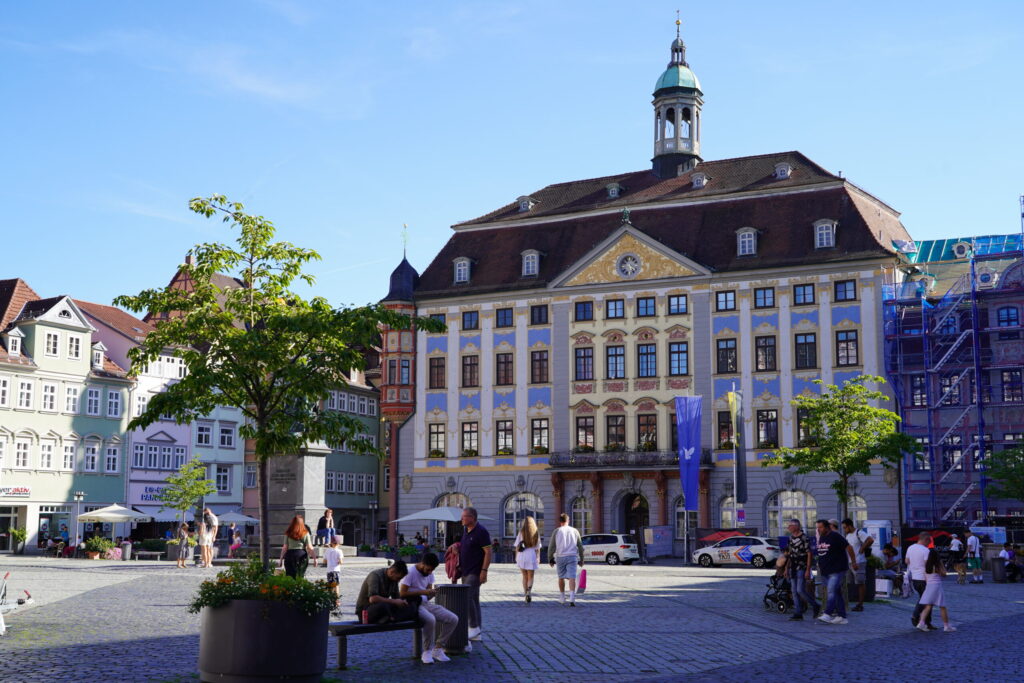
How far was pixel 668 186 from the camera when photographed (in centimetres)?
6625

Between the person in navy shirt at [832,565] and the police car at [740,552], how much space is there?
26255 millimetres

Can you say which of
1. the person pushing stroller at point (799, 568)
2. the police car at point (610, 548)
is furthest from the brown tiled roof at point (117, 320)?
the person pushing stroller at point (799, 568)

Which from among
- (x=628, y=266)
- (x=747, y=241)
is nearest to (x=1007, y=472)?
(x=747, y=241)

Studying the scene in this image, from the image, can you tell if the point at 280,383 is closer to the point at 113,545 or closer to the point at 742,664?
the point at 742,664

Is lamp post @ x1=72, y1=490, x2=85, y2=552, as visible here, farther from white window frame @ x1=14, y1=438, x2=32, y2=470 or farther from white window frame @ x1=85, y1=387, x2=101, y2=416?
white window frame @ x1=85, y1=387, x2=101, y2=416

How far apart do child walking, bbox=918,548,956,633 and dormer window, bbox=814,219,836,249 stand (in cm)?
3937

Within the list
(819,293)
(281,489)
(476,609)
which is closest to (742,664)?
(476,609)

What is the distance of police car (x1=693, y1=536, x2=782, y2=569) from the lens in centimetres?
4706

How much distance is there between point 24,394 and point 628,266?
29.5 metres

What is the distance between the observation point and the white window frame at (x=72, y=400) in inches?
2502

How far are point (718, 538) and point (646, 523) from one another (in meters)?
11.0

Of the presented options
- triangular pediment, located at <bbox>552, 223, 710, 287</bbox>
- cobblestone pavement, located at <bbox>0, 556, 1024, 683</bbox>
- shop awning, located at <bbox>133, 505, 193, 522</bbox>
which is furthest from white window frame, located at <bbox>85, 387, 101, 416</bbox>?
cobblestone pavement, located at <bbox>0, 556, 1024, 683</bbox>

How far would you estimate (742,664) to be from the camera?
580 inches

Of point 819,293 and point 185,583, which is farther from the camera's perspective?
point 819,293
